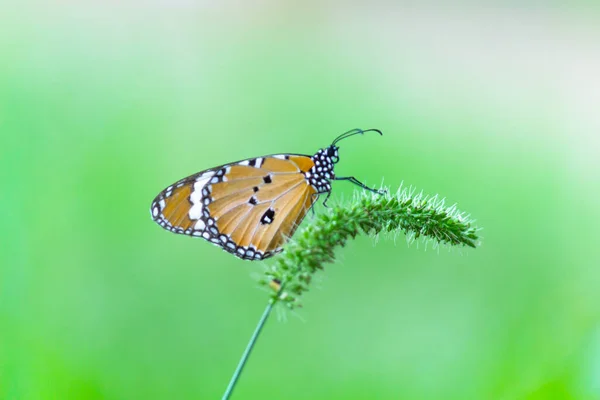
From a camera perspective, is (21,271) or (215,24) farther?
(215,24)

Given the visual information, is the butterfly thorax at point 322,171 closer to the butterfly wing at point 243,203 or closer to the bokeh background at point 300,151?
the butterfly wing at point 243,203

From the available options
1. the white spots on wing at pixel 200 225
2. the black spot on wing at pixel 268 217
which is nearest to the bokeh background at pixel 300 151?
the black spot on wing at pixel 268 217

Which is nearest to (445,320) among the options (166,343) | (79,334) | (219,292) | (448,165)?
(448,165)

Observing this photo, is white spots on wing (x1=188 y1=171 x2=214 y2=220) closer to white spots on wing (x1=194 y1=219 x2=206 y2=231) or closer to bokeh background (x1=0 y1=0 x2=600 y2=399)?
white spots on wing (x1=194 y1=219 x2=206 y2=231)

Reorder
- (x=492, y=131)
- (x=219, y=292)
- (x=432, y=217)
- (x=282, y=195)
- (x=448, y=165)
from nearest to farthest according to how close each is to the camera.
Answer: (x=432, y=217), (x=282, y=195), (x=219, y=292), (x=448, y=165), (x=492, y=131)

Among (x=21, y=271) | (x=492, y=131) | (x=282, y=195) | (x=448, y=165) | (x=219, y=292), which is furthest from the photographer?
(x=492, y=131)

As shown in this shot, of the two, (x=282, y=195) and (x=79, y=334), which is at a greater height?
(x=282, y=195)

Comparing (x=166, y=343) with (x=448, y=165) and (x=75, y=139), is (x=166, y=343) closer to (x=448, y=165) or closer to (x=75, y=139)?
(x=75, y=139)
